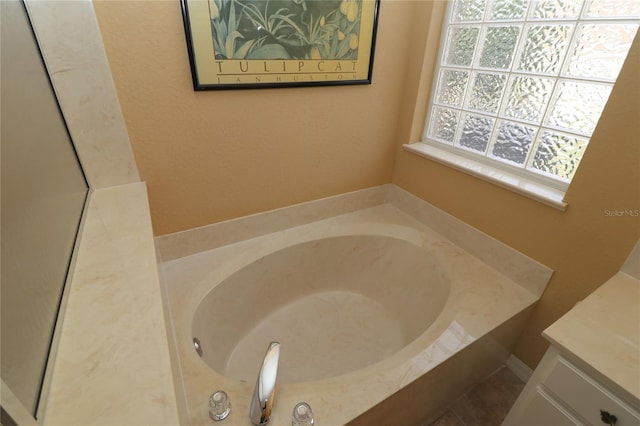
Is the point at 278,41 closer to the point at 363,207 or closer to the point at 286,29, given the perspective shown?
the point at 286,29

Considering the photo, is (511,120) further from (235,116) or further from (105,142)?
(105,142)

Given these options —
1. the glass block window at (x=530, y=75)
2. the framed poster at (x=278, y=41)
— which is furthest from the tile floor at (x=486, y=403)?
the framed poster at (x=278, y=41)

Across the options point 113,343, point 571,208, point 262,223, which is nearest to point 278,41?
point 262,223

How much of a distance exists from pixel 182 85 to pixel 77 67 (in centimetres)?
33

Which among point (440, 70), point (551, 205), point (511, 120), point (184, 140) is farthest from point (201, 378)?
point (440, 70)

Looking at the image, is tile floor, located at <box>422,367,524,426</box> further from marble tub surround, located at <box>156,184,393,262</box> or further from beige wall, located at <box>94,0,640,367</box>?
marble tub surround, located at <box>156,184,393,262</box>

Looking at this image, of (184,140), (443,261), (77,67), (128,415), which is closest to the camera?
(128,415)

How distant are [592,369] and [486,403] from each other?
0.75 meters

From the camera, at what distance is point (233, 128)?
1386mm

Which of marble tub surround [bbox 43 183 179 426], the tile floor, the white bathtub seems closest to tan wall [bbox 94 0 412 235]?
the white bathtub

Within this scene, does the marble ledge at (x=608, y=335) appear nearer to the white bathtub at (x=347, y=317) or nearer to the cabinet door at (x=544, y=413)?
the cabinet door at (x=544, y=413)

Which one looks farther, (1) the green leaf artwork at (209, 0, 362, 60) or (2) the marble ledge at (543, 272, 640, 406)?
(1) the green leaf artwork at (209, 0, 362, 60)

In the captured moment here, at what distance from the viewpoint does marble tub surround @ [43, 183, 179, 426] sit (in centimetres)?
54

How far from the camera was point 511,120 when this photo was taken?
1374 millimetres
